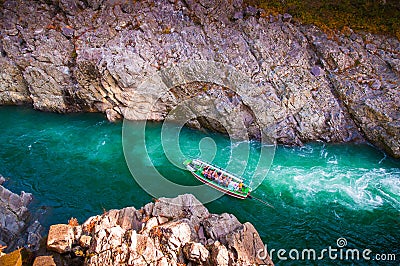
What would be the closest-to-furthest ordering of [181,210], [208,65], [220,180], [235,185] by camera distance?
1. [181,210]
2. [235,185]
3. [220,180]
4. [208,65]

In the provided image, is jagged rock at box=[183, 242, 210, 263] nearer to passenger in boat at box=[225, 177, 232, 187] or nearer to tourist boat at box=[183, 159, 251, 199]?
tourist boat at box=[183, 159, 251, 199]

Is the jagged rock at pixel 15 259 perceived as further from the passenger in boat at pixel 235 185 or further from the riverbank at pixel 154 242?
the passenger in boat at pixel 235 185

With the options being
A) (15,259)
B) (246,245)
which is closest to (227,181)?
(246,245)

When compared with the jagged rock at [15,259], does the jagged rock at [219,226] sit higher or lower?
higher

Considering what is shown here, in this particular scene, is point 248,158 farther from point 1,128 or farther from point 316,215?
point 1,128

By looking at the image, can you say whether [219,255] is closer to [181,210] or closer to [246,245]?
[246,245]

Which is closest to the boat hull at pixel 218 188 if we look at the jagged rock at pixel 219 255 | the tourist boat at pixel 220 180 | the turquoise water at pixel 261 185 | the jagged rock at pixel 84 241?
the tourist boat at pixel 220 180

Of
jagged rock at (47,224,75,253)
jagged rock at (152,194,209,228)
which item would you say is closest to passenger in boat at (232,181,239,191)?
jagged rock at (152,194,209,228)
